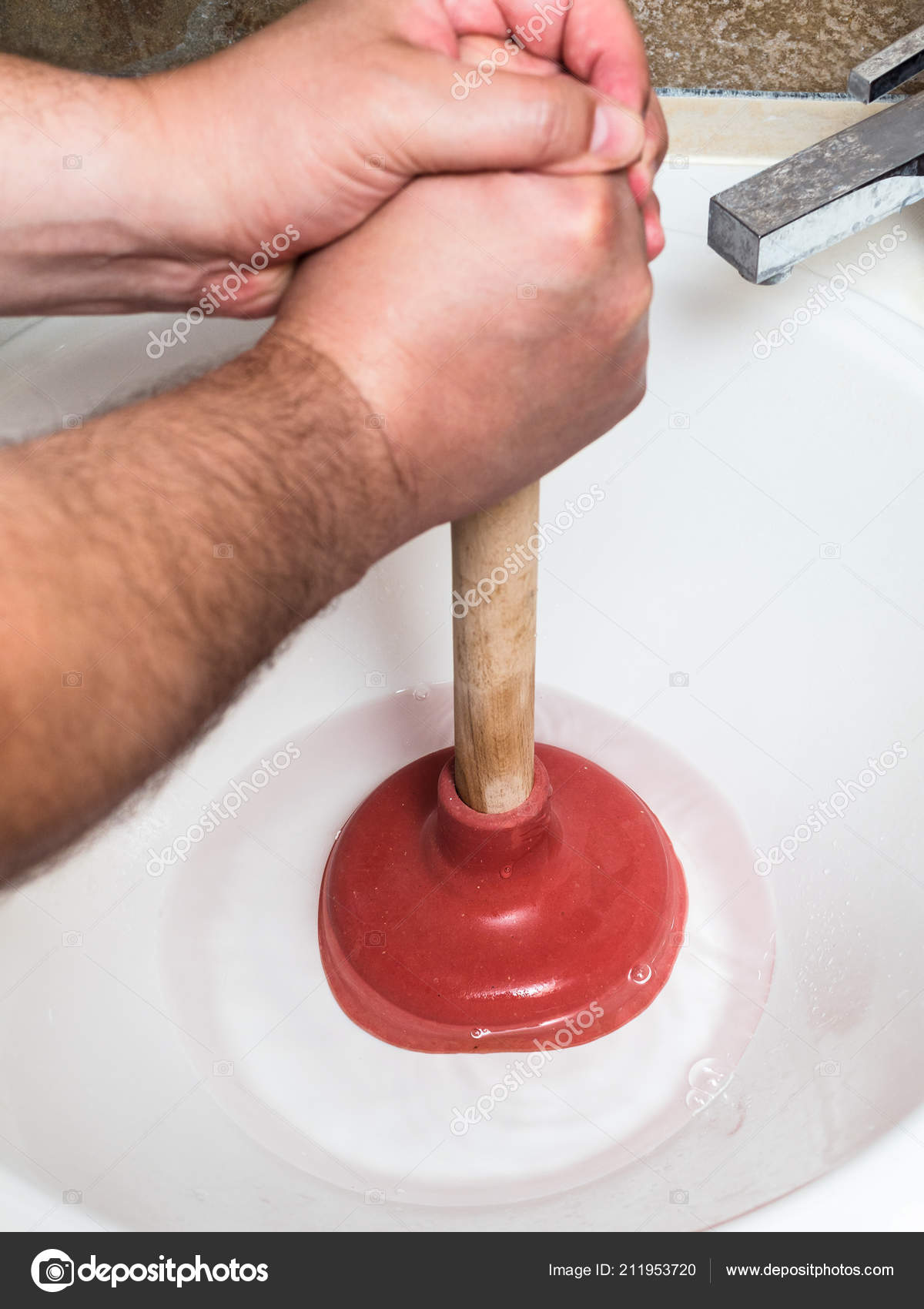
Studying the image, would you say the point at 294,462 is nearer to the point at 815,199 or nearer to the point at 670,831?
the point at 815,199

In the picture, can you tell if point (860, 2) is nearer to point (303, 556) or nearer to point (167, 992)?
point (303, 556)

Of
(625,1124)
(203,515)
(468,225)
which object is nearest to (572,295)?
(468,225)

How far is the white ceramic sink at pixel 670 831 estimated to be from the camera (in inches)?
19.1

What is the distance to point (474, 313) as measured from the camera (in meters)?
0.37

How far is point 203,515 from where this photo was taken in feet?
0.98

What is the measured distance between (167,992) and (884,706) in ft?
1.29

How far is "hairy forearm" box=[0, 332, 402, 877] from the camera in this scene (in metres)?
0.26

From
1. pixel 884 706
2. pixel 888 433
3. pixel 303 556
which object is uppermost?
pixel 303 556

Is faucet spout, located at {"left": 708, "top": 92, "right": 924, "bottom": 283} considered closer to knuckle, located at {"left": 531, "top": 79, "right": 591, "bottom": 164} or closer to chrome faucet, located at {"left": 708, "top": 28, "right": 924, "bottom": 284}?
chrome faucet, located at {"left": 708, "top": 28, "right": 924, "bottom": 284}
